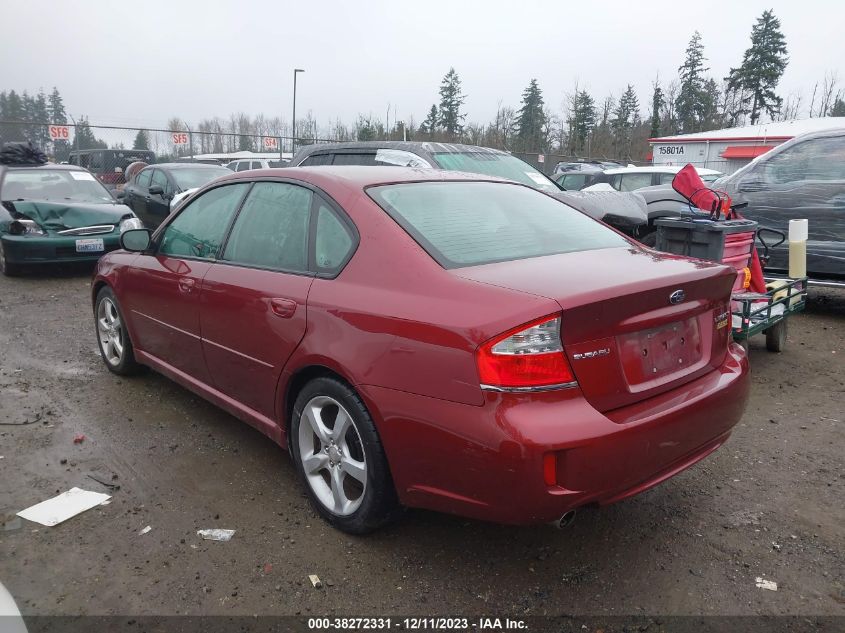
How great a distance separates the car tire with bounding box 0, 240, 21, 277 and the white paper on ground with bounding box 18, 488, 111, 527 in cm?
685

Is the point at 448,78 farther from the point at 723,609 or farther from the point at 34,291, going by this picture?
the point at 723,609

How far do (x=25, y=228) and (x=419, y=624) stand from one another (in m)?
8.52

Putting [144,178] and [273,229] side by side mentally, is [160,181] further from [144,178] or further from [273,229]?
[273,229]

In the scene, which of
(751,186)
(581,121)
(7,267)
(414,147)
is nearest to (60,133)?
(7,267)

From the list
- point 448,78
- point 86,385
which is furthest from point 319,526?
point 448,78

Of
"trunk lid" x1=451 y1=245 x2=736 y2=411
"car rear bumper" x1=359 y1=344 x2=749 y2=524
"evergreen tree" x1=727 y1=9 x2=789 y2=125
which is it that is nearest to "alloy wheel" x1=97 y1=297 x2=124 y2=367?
"car rear bumper" x1=359 y1=344 x2=749 y2=524

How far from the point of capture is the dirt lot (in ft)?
7.90

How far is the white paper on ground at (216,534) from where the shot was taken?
2.80m

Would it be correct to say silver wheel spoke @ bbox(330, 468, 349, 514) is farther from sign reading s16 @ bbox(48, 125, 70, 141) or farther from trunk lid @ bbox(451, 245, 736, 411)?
sign reading s16 @ bbox(48, 125, 70, 141)

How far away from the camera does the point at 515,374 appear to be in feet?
7.01

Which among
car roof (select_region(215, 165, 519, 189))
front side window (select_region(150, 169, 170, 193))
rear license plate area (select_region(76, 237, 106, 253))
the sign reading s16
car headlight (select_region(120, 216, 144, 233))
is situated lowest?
rear license plate area (select_region(76, 237, 106, 253))

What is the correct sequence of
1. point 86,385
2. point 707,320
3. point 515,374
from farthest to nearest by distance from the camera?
point 86,385, point 707,320, point 515,374

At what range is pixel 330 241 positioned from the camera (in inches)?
114

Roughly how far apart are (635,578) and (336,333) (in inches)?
60.7
